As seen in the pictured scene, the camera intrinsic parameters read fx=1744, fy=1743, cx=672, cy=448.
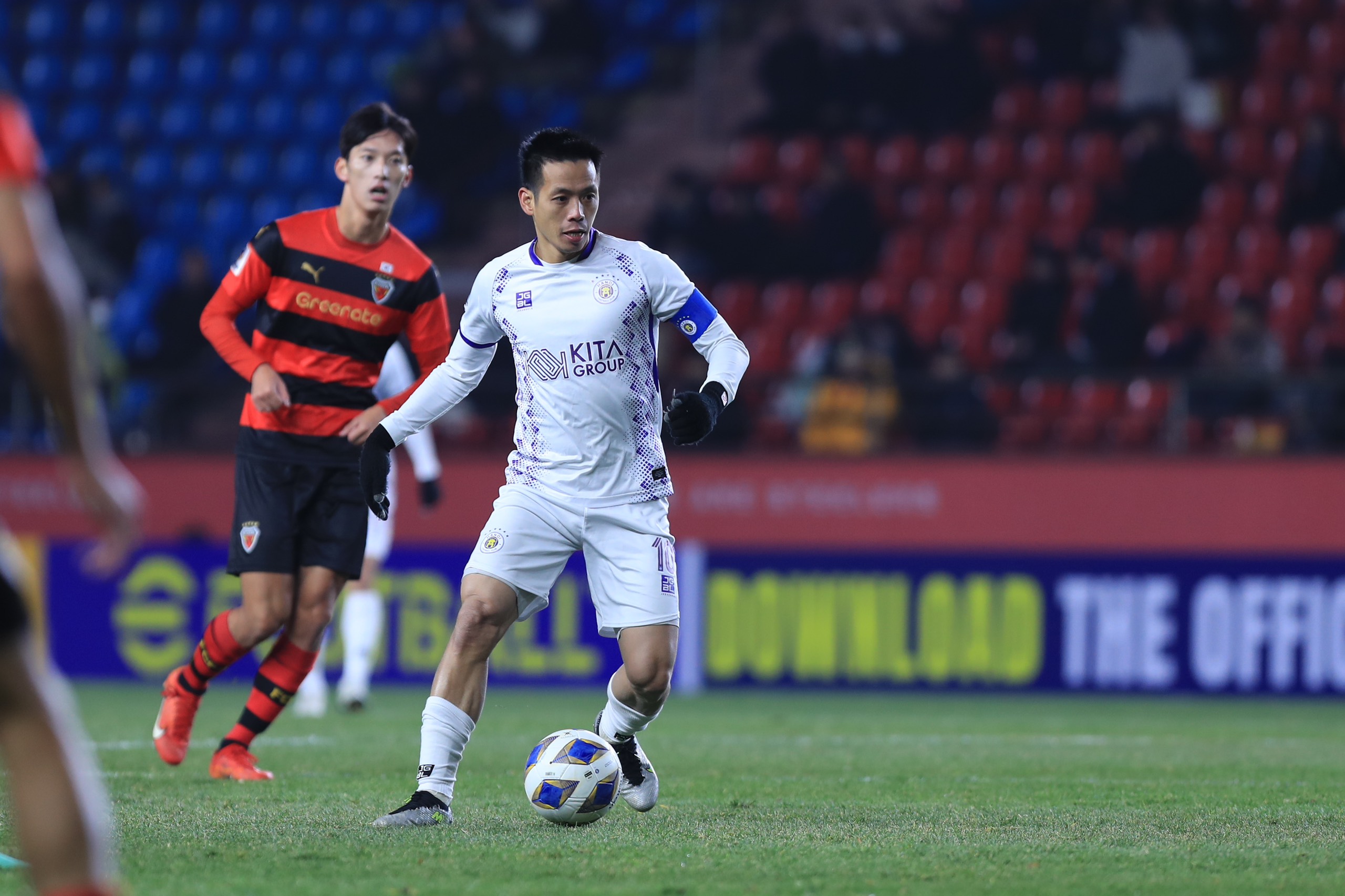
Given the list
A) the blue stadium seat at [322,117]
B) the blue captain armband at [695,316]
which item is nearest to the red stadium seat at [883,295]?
the blue stadium seat at [322,117]

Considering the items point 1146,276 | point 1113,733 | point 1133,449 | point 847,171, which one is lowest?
point 1113,733

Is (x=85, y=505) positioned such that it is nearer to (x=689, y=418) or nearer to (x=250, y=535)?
(x=689, y=418)

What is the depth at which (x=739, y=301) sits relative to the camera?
18156 mm

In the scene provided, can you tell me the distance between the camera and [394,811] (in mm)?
5668

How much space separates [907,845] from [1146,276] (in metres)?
13.0

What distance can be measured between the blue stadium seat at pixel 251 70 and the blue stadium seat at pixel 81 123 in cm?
170

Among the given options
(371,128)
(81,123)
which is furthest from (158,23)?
(371,128)

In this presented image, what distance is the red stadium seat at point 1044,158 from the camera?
18.8 metres

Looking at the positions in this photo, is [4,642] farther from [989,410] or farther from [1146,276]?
[1146,276]

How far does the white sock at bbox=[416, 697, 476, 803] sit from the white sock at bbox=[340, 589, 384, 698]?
536cm

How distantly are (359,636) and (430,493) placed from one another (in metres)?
1.29

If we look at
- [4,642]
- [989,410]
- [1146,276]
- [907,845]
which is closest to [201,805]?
[907,845]

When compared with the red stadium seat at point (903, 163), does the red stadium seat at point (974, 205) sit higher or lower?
lower

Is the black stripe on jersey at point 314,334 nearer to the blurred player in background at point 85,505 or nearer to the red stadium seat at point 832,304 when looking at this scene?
the blurred player in background at point 85,505
